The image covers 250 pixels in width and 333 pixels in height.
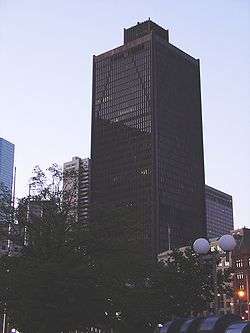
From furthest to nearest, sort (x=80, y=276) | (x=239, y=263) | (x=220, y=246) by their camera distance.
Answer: (x=239, y=263) → (x=80, y=276) → (x=220, y=246)

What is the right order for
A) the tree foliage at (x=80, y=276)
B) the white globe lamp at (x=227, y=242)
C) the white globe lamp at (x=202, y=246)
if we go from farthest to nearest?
the tree foliage at (x=80, y=276), the white globe lamp at (x=202, y=246), the white globe lamp at (x=227, y=242)

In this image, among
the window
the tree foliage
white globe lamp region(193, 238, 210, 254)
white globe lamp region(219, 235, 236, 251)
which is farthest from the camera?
the window

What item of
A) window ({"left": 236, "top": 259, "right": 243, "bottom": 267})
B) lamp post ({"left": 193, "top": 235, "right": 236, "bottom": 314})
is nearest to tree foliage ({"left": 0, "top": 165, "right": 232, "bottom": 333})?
lamp post ({"left": 193, "top": 235, "right": 236, "bottom": 314})

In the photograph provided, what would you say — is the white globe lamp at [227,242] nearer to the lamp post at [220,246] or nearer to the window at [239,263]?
the lamp post at [220,246]

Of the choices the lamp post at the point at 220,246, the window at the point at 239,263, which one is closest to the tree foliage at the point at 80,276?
the lamp post at the point at 220,246

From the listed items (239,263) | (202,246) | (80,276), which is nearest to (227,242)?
(202,246)

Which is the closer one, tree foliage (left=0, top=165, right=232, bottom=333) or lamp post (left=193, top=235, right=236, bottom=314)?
lamp post (left=193, top=235, right=236, bottom=314)

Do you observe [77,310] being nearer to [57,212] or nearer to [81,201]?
[57,212]

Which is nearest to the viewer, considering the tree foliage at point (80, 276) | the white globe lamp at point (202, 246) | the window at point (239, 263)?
the white globe lamp at point (202, 246)

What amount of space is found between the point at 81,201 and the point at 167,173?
154m

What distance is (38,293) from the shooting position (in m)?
33.6

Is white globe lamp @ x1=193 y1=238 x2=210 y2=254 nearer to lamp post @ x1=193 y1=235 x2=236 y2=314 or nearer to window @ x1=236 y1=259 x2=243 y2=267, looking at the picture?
lamp post @ x1=193 y1=235 x2=236 y2=314

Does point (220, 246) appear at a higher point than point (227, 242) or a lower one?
lower

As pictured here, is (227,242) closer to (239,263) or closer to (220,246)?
(220,246)
